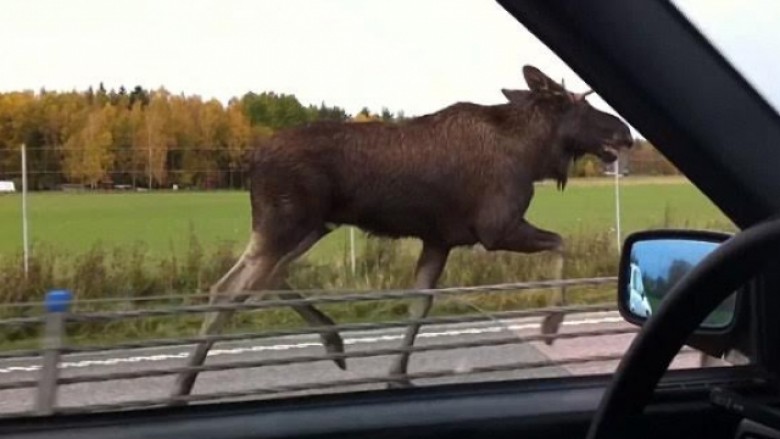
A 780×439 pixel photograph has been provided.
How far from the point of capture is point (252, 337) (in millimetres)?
2627

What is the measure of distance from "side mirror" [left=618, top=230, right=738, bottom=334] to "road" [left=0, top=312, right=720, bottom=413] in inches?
10.7

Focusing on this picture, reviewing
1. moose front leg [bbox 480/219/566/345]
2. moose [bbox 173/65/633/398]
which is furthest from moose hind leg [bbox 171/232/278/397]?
moose front leg [bbox 480/219/566/345]

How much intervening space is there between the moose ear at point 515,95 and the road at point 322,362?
0.43 m

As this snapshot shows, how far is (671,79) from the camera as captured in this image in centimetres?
218

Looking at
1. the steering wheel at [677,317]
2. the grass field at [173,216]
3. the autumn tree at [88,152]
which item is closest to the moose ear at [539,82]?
the grass field at [173,216]

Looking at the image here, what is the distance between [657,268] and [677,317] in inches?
23.4

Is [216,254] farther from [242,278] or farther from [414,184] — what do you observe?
[414,184]

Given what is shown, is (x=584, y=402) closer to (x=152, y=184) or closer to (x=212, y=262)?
(x=212, y=262)

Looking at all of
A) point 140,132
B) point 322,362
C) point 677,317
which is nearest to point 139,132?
point 140,132

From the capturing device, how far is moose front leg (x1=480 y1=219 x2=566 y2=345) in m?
2.73

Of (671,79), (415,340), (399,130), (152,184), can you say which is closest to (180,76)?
(152,184)

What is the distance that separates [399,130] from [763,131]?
78 centimetres

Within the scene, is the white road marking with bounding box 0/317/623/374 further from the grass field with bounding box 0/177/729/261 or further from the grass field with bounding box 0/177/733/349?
the grass field with bounding box 0/177/729/261

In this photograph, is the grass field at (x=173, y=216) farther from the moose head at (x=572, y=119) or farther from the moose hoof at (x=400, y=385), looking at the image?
the moose hoof at (x=400, y=385)
